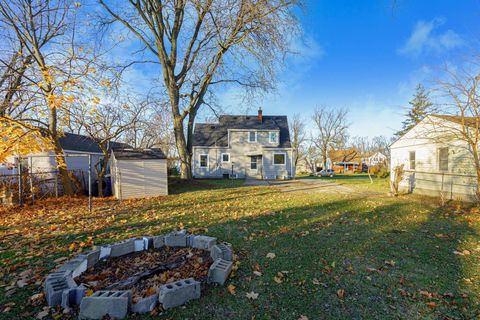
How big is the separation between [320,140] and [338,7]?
1326 inches

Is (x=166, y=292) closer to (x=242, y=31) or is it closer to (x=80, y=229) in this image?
(x=80, y=229)

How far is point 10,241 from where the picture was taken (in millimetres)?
4598

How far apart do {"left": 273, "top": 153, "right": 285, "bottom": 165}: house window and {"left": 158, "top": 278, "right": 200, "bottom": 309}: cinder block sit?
19.2 metres

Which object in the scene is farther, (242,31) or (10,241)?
(242,31)

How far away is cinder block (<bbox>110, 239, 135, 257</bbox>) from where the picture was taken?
3.68 metres

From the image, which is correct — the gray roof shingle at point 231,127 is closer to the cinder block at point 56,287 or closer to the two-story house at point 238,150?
the two-story house at point 238,150

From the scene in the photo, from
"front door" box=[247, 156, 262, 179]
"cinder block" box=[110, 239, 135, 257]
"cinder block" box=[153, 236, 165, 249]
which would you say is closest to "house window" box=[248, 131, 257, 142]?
"front door" box=[247, 156, 262, 179]

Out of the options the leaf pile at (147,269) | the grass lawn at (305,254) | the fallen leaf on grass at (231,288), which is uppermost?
the leaf pile at (147,269)

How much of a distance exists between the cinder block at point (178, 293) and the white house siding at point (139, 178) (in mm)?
9041

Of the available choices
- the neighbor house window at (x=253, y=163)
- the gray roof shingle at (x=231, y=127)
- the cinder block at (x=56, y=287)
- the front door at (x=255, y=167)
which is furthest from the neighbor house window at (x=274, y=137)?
the cinder block at (x=56, y=287)

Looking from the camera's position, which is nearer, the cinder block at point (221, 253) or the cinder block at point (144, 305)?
the cinder block at point (144, 305)

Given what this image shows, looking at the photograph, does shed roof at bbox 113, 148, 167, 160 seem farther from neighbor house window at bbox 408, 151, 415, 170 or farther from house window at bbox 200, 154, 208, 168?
neighbor house window at bbox 408, 151, 415, 170

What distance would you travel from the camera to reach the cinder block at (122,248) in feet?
12.1

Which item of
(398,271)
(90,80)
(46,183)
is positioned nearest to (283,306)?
(398,271)
